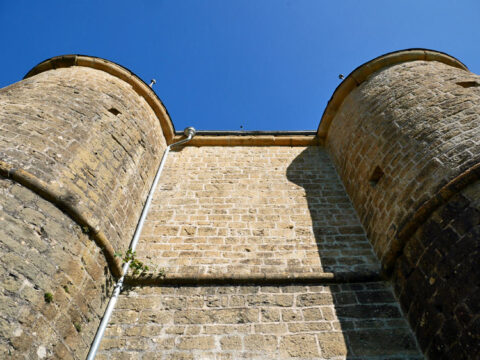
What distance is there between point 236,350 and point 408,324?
167 cm

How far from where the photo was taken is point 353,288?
145 inches

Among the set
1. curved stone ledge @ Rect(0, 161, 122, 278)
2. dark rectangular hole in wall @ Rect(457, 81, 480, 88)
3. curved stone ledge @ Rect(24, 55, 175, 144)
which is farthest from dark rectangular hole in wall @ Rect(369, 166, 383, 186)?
curved stone ledge @ Rect(24, 55, 175, 144)

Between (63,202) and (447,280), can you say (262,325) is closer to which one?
(447,280)

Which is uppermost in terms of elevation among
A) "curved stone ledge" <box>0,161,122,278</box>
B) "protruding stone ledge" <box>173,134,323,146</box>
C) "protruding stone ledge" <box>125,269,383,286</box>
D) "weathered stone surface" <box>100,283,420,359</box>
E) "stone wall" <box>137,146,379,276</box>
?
"protruding stone ledge" <box>173,134,323,146</box>

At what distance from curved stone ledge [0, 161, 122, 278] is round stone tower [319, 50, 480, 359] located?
9.74 feet

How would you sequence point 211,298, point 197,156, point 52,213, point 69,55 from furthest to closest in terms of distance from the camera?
point 197,156, point 69,55, point 211,298, point 52,213

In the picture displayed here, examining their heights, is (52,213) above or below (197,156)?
below

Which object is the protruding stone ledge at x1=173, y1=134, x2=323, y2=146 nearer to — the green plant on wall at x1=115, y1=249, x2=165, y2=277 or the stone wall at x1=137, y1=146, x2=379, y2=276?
the stone wall at x1=137, y1=146, x2=379, y2=276

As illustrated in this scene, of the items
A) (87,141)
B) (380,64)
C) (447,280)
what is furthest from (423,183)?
(87,141)

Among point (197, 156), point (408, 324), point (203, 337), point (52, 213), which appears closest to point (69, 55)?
point (197, 156)

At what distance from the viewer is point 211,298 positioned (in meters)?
3.61

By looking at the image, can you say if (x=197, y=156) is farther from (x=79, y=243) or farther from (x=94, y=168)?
(x=79, y=243)

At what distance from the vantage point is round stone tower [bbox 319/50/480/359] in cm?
283

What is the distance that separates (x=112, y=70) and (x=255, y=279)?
4.28 meters
